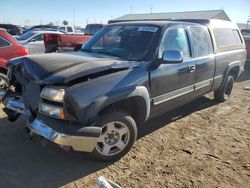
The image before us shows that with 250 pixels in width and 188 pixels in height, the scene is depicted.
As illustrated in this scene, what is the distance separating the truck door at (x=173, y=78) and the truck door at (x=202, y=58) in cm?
19

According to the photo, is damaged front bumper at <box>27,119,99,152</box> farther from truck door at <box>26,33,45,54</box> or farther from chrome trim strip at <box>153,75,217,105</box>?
truck door at <box>26,33,45,54</box>

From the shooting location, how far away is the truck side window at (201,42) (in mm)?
5352

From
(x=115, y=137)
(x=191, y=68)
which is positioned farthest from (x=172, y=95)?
(x=115, y=137)

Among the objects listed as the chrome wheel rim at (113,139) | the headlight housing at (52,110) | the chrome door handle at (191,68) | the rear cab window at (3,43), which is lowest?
the chrome wheel rim at (113,139)

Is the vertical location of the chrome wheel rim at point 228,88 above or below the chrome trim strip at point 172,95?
below

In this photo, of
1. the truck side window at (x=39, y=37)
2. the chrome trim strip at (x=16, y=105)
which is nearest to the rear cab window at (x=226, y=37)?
the chrome trim strip at (x=16, y=105)

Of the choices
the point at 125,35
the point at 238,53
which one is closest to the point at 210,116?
the point at 238,53

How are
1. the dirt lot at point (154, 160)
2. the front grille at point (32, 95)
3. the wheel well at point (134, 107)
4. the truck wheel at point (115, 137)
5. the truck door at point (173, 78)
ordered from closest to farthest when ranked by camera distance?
1. the dirt lot at point (154, 160)
2. the front grille at point (32, 95)
3. the truck wheel at point (115, 137)
4. the wheel well at point (134, 107)
5. the truck door at point (173, 78)

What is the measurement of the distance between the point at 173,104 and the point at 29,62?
7.96 ft

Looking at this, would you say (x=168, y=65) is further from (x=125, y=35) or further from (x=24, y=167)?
(x=24, y=167)

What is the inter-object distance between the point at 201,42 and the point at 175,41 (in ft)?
3.01

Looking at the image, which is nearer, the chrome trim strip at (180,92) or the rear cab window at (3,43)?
the chrome trim strip at (180,92)

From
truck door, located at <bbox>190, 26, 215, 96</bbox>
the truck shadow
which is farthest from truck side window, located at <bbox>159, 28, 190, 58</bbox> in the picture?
the truck shadow

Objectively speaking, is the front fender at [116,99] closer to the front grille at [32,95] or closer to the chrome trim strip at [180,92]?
the chrome trim strip at [180,92]
